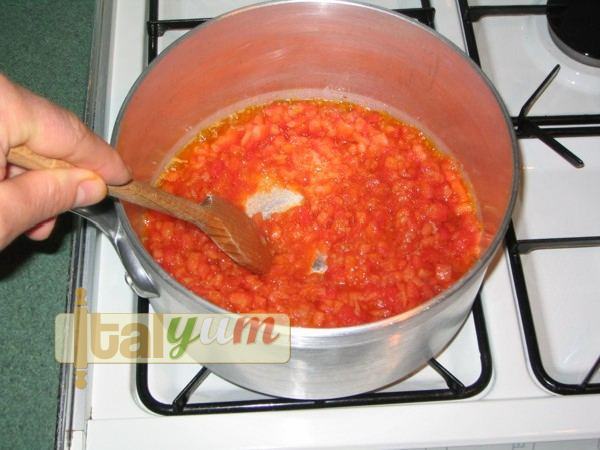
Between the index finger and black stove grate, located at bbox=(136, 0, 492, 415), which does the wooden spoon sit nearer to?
the index finger

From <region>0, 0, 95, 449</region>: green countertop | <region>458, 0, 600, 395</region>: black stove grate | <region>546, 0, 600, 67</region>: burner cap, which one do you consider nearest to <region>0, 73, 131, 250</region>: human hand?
<region>0, 0, 95, 449</region>: green countertop

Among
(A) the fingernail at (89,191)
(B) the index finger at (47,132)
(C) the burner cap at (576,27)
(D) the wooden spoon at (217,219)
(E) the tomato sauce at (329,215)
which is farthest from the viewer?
(C) the burner cap at (576,27)

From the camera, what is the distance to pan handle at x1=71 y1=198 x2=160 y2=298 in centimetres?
117

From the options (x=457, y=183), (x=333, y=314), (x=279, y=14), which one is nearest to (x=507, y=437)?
(x=333, y=314)

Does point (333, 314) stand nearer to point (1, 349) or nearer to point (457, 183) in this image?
point (457, 183)

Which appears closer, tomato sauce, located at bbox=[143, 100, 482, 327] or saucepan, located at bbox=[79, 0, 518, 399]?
saucepan, located at bbox=[79, 0, 518, 399]

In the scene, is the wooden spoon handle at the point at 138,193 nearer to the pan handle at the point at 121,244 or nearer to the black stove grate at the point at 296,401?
the pan handle at the point at 121,244

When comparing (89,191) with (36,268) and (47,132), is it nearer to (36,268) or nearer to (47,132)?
(47,132)

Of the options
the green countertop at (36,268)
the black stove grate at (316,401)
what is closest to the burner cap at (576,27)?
the black stove grate at (316,401)

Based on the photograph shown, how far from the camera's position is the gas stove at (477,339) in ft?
3.97

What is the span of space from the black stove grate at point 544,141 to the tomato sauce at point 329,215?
138 mm

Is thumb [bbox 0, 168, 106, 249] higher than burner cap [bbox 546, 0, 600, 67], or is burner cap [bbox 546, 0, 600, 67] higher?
burner cap [bbox 546, 0, 600, 67]

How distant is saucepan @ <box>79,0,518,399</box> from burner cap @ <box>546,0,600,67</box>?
38 centimetres

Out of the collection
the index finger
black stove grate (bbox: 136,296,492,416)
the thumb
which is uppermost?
the index finger
